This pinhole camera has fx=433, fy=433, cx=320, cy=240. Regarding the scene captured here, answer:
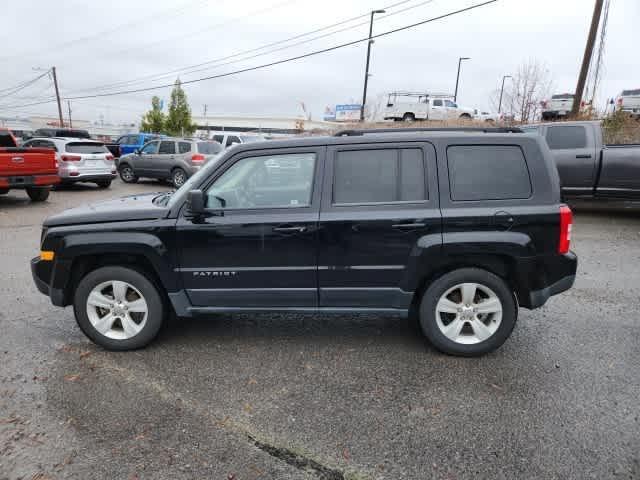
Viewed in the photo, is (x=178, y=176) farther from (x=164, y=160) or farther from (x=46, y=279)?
(x=46, y=279)

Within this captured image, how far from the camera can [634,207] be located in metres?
11.3

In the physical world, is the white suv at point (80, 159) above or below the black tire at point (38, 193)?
above

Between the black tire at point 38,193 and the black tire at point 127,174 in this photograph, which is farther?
the black tire at point 127,174

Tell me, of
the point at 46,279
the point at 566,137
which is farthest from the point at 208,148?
the point at 46,279

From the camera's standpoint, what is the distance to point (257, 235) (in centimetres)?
351

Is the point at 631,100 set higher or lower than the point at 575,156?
higher

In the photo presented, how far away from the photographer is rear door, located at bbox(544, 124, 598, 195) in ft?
30.3

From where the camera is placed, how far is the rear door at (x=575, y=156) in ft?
30.3

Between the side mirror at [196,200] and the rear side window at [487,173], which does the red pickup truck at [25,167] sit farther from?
the rear side window at [487,173]

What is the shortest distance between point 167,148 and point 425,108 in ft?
64.4

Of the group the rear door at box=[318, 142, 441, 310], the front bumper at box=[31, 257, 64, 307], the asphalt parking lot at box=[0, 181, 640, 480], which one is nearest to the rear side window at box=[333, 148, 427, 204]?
the rear door at box=[318, 142, 441, 310]

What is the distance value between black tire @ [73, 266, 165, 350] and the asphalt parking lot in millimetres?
113

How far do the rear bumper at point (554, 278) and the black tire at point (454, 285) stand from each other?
0.54ft


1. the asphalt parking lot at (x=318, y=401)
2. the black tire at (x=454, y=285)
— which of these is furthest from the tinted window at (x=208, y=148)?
the black tire at (x=454, y=285)
